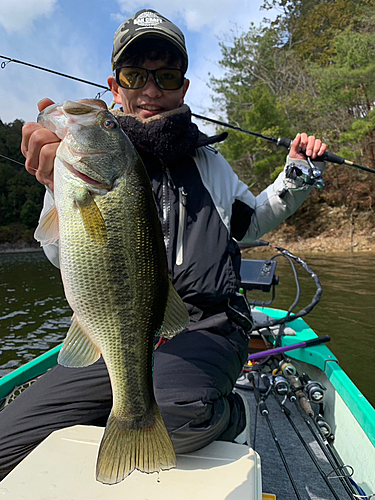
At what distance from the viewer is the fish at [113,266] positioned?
4.45 feet

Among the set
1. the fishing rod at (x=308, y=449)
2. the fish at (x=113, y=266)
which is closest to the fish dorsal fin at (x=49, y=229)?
the fish at (x=113, y=266)

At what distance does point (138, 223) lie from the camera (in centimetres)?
141

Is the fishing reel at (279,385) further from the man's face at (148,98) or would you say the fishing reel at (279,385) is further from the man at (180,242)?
the man's face at (148,98)

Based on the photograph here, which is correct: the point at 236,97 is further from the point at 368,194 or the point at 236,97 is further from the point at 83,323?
the point at 83,323

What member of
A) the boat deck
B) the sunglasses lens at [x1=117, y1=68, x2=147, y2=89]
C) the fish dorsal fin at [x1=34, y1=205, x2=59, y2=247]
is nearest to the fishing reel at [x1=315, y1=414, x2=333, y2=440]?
the boat deck

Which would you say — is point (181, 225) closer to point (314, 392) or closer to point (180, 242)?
point (180, 242)

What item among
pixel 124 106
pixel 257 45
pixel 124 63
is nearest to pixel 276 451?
pixel 124 106

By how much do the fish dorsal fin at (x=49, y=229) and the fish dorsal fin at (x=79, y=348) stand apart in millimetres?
332

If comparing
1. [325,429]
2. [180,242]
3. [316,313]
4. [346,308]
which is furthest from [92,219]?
[346,308]

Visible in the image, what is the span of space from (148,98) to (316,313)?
7.88 metres

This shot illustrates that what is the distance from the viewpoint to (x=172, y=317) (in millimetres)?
1510

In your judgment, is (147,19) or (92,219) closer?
(92,219)

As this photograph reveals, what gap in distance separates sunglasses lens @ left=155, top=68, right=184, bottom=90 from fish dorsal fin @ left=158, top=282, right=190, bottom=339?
1484 mm

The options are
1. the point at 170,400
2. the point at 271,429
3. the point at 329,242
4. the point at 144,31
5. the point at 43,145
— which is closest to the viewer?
the point at 43,145
